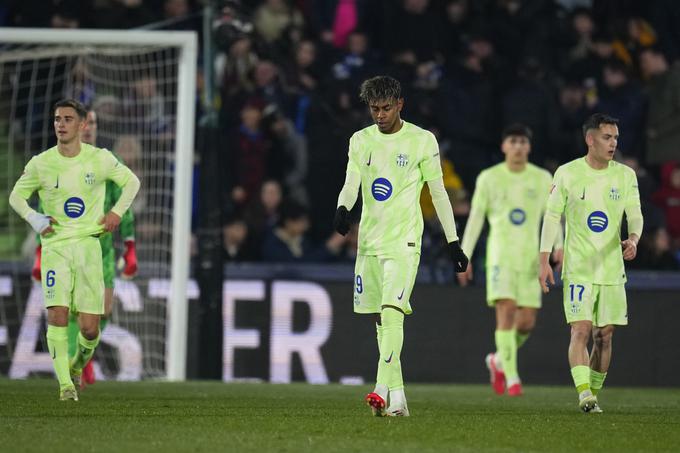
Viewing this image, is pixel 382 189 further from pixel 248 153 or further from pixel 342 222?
pixel 248 153

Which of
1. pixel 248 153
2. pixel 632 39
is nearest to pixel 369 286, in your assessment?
pixel 248 153

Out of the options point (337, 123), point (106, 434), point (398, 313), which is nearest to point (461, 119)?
point (337, 123)

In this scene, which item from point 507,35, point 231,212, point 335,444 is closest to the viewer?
point 335,444

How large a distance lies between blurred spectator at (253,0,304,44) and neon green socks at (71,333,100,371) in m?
7.13

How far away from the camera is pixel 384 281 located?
8.53 meters

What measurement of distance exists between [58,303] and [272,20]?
8.28m

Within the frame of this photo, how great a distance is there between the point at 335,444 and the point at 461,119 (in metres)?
10.0

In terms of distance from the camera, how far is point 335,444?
688cm

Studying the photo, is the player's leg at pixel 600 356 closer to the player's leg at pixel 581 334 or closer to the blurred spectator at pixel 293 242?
the player's leg at pixel 581 334

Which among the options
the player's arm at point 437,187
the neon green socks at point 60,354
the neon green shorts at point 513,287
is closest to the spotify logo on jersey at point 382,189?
the player's arm at point 437,187

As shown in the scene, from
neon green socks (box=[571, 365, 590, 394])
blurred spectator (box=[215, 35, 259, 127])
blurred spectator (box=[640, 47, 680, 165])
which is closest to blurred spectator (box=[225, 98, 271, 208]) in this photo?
blurred spectator (box=[215, 35, 259, 127])

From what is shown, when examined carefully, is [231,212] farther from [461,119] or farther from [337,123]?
[461,119]

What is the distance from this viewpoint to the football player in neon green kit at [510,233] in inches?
498

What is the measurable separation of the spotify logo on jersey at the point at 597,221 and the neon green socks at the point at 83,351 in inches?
142
